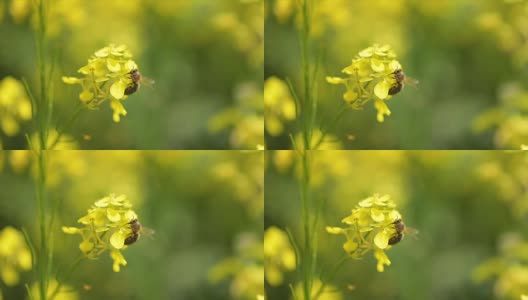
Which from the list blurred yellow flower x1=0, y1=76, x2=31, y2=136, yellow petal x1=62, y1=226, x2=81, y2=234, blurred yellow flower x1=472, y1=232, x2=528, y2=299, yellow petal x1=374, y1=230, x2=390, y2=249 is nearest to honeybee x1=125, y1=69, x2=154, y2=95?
blurred yellow flower x1=0, y1=76, x2=31, y2=136

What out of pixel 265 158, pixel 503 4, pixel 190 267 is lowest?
pixel 190 267

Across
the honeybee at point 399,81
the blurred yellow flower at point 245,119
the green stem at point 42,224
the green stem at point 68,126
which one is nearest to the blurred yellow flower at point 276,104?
the blurred yellow flower at point 245,119

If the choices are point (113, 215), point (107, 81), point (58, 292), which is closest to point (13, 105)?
point (107, 81)

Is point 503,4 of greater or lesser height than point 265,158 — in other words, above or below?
above

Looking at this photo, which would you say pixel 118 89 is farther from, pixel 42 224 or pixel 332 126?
pixel 332 126

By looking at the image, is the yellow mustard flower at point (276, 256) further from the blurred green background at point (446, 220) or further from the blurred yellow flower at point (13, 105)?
the blurred yellow flower at point (13, 105)

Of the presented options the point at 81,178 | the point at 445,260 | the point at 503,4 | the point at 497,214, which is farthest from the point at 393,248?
the point at 81,178

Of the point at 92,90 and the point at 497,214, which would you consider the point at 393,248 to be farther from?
the point at 92,90
